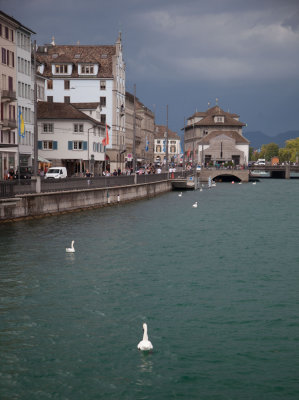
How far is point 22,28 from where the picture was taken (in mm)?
61344

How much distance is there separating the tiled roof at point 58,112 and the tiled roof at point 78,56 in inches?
759

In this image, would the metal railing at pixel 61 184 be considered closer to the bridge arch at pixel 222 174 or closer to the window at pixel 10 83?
the window at pixel 10 83

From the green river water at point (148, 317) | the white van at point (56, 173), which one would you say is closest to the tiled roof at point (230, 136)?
the white van at point (56, 173)

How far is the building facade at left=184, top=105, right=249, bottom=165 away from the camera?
149 m

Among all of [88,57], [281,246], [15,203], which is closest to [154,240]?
[281,246]

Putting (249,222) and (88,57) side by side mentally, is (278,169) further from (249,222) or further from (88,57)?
(249,222)

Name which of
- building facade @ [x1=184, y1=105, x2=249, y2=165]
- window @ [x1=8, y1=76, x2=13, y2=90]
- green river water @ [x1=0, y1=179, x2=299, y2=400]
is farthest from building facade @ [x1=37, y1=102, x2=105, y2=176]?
building facade @ [x1=184, y1=105, x2=249, y2=165]

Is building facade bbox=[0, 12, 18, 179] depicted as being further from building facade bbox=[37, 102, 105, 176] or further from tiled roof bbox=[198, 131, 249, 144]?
Answer: tiled roof bbox=[198, 131, 249, 144]

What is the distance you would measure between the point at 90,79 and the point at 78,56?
4909 mm

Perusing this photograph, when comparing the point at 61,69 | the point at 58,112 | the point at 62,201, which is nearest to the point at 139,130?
the point at 61,69

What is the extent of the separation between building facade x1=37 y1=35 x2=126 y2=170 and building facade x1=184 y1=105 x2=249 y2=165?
38226 mm

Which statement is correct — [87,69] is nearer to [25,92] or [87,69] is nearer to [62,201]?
[25,92]

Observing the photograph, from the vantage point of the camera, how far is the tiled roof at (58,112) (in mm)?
74750

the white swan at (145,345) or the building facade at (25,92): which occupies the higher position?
the building facade at (25,92)
